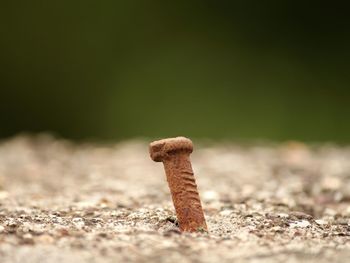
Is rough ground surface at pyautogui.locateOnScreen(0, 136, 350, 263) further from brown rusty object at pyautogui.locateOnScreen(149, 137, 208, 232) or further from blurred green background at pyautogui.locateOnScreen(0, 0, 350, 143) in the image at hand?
blurred green background at pyautogui.locateOnScreen(0, 0, 350, 143)

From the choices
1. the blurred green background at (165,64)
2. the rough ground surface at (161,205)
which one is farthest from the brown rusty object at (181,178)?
the blurred green background at (165,64)

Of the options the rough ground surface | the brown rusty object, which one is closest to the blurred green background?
the rough ground surface

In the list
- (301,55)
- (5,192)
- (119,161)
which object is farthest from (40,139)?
(301,55)

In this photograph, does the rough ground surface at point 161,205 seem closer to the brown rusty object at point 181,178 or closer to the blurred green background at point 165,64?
the brown rusty object at point 181,178

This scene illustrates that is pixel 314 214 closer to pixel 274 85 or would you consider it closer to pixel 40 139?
pixel 40 139

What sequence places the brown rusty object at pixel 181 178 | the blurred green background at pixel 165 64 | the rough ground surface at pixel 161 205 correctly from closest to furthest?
the rough ground surface at pixel 161 205 < the brown rusty object at pixel 181 178 < the blurred green background at pixel 165 64

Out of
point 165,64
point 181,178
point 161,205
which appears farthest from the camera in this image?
point 165,64

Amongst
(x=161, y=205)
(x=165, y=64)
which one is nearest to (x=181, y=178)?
(x=161, y=205)

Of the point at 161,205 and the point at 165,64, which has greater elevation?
the point at 165,64

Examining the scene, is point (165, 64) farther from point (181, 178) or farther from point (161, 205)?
point (181, 178)
